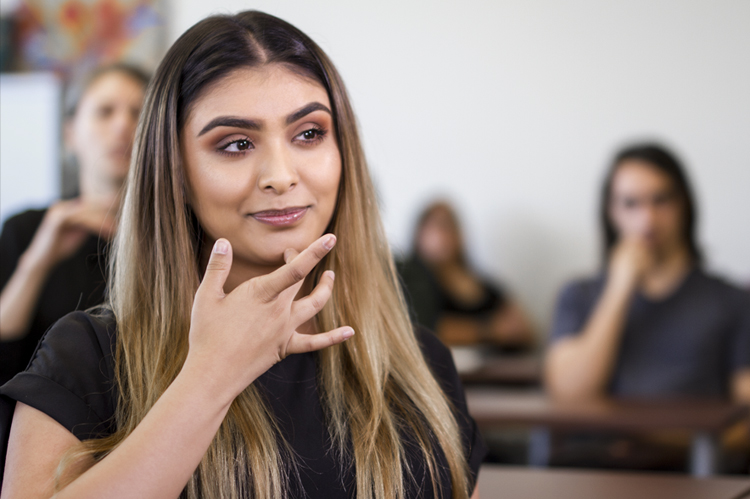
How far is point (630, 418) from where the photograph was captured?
5.76 ft

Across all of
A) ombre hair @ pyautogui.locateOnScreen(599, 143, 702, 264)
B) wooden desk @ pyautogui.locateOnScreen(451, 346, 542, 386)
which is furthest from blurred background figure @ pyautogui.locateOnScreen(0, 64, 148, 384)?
ombre hair @ pyautogui.locateOnScreen(599, 143, 702, 264)

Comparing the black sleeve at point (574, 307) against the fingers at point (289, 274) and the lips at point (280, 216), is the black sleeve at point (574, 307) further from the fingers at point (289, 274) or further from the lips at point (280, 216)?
the fingers at point (289, 274)

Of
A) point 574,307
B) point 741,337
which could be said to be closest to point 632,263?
point 574,307

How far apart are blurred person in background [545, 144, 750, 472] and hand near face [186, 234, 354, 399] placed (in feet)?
5.25

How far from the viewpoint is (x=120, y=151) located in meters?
1.68

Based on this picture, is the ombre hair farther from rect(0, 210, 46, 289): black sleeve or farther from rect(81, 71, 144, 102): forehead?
rect(0, 210, 46, 289): black sleeve

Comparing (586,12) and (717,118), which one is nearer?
(717,118)

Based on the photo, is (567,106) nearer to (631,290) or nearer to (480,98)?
(480,98)

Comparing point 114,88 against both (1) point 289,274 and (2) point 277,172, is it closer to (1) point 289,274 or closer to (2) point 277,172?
(2) point 277,172

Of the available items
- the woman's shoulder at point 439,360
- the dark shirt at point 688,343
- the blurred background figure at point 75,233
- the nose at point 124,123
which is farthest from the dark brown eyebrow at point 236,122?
the dark shirt at point 688,343

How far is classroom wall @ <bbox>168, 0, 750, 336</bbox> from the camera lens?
133 inches

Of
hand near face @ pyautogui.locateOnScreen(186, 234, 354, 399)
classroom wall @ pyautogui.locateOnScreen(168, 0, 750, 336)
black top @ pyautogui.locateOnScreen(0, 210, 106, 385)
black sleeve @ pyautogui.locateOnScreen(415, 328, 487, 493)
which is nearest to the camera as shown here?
hand near face @ pyautogui.locateOnScreen(186, 234, 354, 399)

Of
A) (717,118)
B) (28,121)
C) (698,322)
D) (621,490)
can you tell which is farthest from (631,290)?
(28,121)

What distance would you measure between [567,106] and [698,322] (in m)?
1.80
